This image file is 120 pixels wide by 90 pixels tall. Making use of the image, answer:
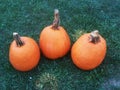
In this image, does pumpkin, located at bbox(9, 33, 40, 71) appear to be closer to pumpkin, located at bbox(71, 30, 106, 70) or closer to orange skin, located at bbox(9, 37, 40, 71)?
orange skin, located at bbox(9, 37, 40, 71)

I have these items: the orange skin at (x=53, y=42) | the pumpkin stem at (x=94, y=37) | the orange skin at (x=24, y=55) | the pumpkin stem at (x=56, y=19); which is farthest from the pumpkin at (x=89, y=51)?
the orange skin at (x=24, y=55)

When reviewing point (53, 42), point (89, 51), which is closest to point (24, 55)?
point (53, 42)

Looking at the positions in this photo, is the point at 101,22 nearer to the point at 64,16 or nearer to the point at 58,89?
the point at 64,16

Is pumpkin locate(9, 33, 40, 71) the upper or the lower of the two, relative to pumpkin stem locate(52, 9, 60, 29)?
lower

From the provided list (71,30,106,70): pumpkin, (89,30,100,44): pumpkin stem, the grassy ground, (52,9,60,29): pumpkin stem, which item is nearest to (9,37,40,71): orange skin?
the grassy ground

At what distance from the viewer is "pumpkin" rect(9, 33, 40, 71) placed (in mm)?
2738

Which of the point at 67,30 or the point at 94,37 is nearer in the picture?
the point at 94,37

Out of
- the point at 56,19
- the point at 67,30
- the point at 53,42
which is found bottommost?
the point at 67,30

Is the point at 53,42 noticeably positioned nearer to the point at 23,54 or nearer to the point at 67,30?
the point at 23,54

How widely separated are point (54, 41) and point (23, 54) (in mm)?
328

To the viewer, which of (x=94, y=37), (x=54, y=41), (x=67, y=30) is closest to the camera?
(x=94, y=37)

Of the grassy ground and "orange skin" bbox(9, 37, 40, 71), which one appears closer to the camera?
"orange skin" bbox(9, 37, 40, 71)

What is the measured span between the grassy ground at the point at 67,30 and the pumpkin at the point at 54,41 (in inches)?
6.8

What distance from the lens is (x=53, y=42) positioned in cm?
283
